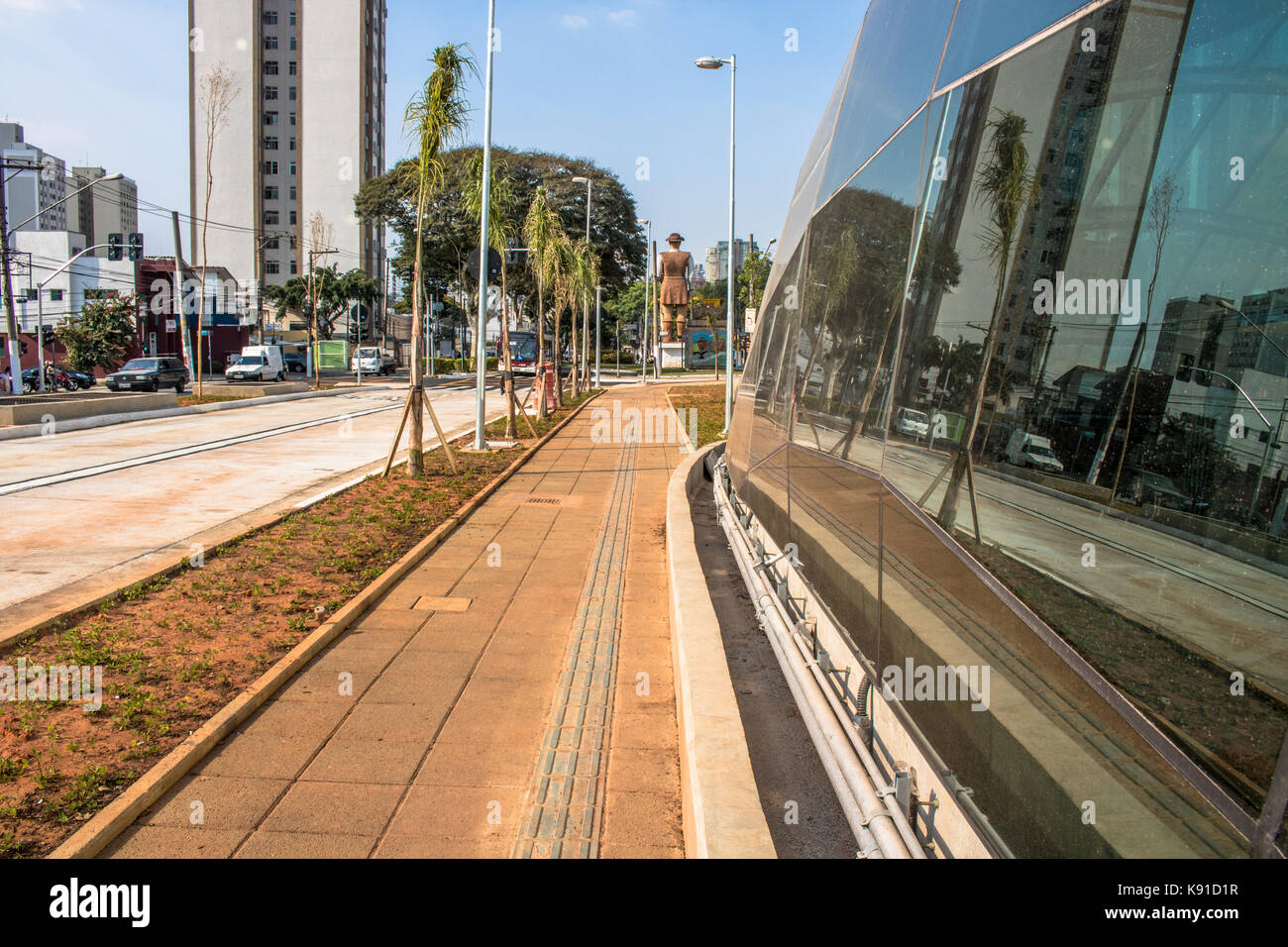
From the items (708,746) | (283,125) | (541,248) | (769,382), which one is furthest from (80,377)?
(708,746)

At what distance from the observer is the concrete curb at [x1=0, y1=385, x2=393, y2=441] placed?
1754cm

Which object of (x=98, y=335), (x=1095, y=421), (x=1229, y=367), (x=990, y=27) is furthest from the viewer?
(x=98, y=335)

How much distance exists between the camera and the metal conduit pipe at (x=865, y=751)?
2.96 m

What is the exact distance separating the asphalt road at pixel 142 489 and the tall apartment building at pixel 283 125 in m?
60.6

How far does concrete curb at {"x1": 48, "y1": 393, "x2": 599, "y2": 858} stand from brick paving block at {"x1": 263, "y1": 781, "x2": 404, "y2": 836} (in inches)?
19.8

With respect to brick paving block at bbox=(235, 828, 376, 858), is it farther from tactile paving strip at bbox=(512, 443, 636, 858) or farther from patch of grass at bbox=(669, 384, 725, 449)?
patch of grass at bbox=(669, 384, 725, 449)

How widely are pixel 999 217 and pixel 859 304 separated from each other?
5.53ft

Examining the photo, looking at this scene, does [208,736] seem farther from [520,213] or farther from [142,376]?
[520,213]

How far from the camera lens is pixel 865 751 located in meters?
3.68

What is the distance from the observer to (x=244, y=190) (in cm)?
7738

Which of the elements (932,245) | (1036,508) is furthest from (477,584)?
(1036,508)

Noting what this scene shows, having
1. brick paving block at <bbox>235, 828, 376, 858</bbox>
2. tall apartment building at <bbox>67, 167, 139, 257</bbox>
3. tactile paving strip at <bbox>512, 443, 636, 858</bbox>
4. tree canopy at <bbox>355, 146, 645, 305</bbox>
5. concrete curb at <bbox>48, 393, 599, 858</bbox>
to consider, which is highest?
tall apartment building at <bbox>67, 167, 139, 257</bbox>

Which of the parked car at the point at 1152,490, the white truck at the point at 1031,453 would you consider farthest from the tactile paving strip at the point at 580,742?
the parked car at the point at 1152,490

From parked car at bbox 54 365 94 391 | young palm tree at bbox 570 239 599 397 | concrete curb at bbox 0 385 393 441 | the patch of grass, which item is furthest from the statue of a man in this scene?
parked car at bbox 54 365 94 391
